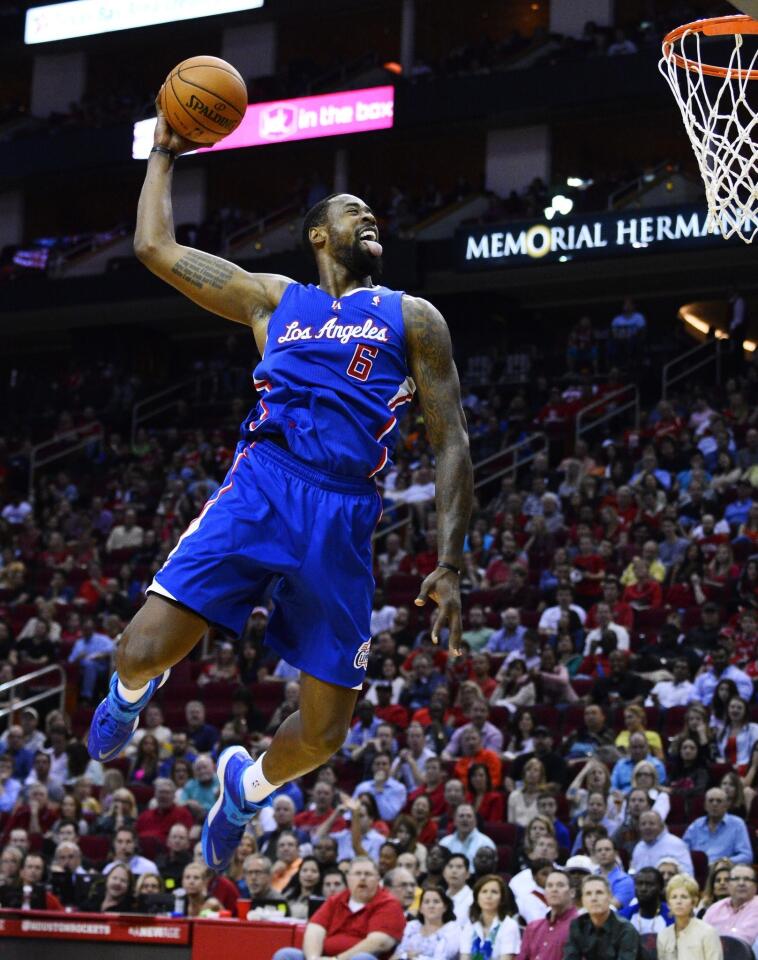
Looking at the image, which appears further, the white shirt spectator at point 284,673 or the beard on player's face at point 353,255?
the white shirt spectator at point 284,673

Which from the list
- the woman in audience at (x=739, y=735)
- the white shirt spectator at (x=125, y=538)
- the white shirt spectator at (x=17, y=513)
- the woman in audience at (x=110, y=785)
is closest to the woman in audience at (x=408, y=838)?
the woman in audience at (x=739, y=735)

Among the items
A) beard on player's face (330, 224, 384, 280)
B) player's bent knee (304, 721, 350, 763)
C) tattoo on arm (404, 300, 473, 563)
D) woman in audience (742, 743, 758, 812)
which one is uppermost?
beard on player's face (330, 224, 384, 280)

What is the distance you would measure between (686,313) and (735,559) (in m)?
8.79

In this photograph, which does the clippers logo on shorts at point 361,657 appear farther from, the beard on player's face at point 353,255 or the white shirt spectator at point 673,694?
the white shirt spectator at point 673,694

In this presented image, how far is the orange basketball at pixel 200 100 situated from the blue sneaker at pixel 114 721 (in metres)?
1.92

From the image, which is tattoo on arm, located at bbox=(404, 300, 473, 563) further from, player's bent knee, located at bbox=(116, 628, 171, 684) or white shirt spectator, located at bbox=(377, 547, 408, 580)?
white shirt spectator, located at bbox=(377, 547, 408, 580)

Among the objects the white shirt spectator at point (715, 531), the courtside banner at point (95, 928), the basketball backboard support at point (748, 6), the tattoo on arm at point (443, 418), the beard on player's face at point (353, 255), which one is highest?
the basketball backboard support at point (748, 6)

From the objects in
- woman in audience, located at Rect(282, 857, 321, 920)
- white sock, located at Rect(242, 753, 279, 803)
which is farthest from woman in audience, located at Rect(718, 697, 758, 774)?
white sock, located at Rect(242, 753, 279, 803)

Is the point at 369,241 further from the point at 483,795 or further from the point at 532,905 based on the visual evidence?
the point at 483,795

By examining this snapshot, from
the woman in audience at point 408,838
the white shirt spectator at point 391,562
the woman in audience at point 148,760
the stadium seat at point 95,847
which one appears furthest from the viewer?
the white shirt spectator at point 391,562

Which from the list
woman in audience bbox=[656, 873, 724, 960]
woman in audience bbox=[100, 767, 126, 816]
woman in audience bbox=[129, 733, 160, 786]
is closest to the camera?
woman in audience bbox=[656, 873, 724, 960]

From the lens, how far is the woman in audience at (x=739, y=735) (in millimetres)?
12023

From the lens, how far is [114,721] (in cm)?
548

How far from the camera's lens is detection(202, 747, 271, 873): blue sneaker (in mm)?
5734
